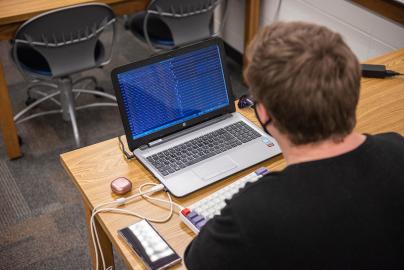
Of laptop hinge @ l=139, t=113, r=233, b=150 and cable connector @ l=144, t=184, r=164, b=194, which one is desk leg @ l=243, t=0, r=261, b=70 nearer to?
laptop hinge @ l=139, t=113, r=233, b=150

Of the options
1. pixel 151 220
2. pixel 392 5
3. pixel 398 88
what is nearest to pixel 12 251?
pixel 151 220

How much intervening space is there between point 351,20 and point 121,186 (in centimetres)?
177

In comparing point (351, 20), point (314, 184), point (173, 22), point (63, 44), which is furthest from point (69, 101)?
point (314, 184)

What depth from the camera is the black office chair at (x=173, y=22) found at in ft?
8.46

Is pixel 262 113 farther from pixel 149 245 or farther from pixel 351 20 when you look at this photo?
pixel 351 20

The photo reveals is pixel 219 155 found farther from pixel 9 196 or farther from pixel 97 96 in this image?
pixel 97 96

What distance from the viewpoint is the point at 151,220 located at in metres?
1.24

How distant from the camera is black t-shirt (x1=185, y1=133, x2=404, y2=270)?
835 mm

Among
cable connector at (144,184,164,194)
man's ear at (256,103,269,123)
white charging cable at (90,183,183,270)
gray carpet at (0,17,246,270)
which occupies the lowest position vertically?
gray carpet at (0,17,246,270)

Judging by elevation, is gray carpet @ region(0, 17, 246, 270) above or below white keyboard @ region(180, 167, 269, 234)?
below

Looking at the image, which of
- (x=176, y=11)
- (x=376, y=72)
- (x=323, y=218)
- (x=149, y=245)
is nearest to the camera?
(x=323, y=218)

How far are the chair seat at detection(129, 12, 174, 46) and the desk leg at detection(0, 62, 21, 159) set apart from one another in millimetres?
781

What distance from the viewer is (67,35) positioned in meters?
2.33

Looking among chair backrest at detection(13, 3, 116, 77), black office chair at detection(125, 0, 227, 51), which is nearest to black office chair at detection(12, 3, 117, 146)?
chair backrest at detection(13, 3, 116, 77)
